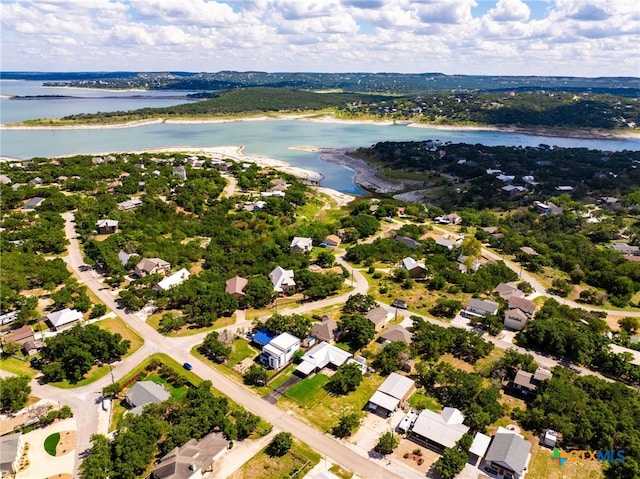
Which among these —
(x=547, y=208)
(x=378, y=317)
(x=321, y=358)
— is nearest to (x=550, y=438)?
(x=321, y=358)

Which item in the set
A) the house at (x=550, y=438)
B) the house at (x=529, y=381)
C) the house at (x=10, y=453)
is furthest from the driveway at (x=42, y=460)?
the house at (x=529, y=381)

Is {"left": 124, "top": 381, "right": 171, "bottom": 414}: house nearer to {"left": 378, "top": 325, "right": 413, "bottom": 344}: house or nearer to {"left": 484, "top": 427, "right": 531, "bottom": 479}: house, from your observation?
{"left": 378, "top": 325, "right": 413, "bottom": 344}: house

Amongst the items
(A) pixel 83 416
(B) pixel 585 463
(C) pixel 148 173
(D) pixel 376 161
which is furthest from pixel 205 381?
(D) pixel 376 161

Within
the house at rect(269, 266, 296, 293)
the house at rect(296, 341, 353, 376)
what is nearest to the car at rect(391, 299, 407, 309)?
the house at rect(296, 341, 353, 376)

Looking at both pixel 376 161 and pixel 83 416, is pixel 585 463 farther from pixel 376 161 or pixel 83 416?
pixel 376 161

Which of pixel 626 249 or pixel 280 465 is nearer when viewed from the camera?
pixel 280 465

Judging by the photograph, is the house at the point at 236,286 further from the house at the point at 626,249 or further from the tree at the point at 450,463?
the house at the point at 626,249

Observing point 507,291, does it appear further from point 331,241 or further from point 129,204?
point 129,204
